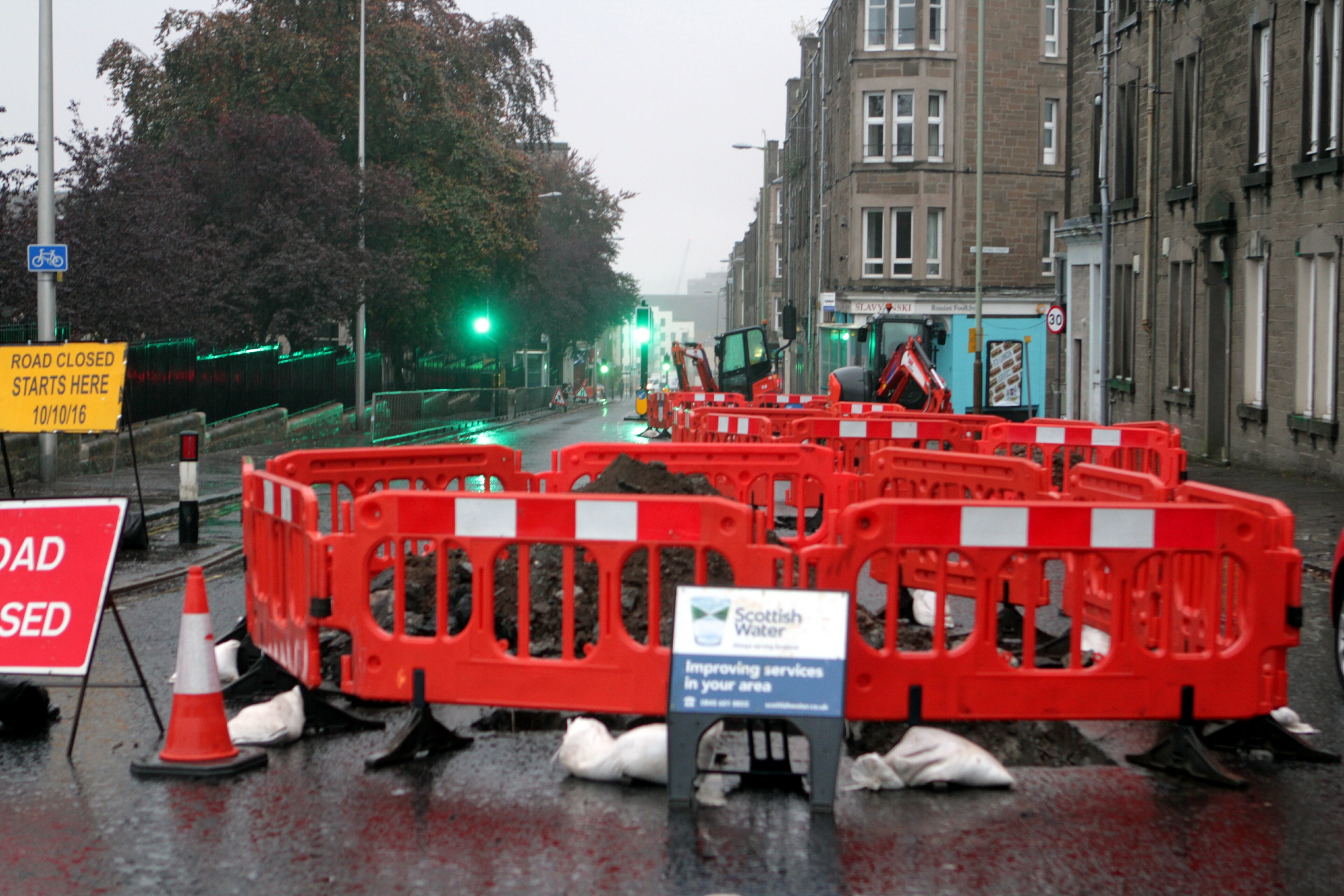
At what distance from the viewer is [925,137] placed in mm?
54281

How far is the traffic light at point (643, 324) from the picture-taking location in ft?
176

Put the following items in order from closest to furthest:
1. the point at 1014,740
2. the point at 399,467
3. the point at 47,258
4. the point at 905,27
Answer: the point at 1014,740, the point at 399,467, the point at 47,258, the point at 905,27

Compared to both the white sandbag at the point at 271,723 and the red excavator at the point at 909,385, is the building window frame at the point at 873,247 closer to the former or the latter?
the red excavator at the point at 909,385

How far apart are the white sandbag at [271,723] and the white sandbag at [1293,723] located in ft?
13.0

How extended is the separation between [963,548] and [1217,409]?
68.9 feet

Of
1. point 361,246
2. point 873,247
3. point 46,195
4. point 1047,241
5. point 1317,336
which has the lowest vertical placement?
point 1317,336

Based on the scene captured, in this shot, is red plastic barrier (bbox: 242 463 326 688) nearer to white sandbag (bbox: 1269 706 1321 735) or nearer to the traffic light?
white sandbag (bbox: 1269 706 1321 735)

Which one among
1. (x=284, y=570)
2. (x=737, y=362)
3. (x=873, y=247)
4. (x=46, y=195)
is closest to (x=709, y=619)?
(x=284, y=570)

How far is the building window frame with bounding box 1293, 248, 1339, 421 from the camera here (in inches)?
812

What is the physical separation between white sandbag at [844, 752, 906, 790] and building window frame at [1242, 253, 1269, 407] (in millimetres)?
19000

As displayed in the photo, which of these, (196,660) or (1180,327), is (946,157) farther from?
(196,660)

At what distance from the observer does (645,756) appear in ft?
19.6

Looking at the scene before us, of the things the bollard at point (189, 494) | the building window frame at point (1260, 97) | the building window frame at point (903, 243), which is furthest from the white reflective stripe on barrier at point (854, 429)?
the building window frame at point (903, 243)

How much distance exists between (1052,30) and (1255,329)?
110 feet
